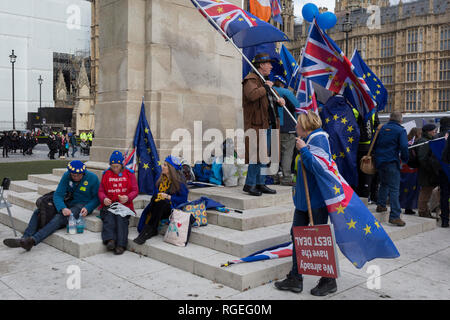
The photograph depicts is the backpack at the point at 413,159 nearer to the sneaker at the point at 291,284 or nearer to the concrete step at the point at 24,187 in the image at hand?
the sneaker at the point at 291,284

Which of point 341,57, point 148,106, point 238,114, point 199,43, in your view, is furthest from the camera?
point 238,114

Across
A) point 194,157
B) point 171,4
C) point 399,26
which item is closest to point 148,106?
point 194,157

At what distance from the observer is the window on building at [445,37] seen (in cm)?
5141

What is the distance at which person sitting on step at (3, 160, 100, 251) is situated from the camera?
5.64m

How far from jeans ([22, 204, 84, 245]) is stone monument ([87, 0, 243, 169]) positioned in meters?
1.88

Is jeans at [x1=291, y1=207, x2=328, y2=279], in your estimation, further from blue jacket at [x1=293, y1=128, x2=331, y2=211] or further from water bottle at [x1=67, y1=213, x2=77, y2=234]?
water bottle at [x1=67, y1=213, x2=77, y2=234]

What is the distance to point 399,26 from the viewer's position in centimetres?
5447

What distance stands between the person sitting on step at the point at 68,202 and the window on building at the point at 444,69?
54.2 m

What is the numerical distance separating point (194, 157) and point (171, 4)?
2.77m

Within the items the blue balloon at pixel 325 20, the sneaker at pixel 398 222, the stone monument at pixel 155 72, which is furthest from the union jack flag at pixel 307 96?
the stone monument at pixel 155 72

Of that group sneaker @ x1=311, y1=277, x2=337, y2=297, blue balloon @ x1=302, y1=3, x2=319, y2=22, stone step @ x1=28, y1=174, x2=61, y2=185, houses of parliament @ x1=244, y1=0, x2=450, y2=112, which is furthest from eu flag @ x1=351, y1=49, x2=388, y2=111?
houses of parliament @ x1=244, y1=0, x2=450, y2=112

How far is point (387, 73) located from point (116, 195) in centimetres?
5725
